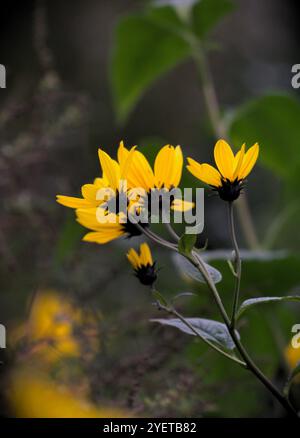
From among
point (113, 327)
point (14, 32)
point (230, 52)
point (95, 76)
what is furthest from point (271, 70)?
point (113, 327)

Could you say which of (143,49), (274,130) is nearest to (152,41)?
(143,49)

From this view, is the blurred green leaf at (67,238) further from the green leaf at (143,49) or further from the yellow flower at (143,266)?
the yellow flower at (143,266)

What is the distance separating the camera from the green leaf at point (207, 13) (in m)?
0.69

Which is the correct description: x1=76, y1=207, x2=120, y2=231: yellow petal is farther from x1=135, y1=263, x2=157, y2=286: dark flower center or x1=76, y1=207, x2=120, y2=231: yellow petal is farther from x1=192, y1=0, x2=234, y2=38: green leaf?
x1=192, y1=0, x2=234, y2=38: green leaf

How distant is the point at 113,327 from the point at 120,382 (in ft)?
0.24

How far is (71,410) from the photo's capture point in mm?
546

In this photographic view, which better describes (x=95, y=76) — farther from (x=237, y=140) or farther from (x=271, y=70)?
(x=237, y=140)

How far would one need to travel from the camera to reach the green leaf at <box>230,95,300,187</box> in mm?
680

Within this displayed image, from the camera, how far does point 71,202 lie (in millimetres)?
308

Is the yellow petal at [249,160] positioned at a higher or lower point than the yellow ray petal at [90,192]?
higher

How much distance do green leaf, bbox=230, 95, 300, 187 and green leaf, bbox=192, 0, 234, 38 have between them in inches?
3.6

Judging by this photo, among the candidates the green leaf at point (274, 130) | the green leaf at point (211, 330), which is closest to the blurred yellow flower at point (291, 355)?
the green leaf at point (274, 130)

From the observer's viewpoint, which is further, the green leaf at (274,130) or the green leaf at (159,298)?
the green leaf at (274,130)

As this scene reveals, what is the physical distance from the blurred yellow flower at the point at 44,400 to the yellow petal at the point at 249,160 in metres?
Answer: 0.19
